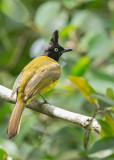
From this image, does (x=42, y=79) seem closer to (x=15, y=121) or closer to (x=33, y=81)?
(x=33, y=81)

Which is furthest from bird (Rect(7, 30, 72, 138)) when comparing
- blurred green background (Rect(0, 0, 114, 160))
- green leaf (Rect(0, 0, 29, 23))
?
green leaf (Rect(0, 0, 29, 23))

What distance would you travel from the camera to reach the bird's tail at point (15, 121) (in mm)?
2609

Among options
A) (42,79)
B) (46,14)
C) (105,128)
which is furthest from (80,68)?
(105,128)

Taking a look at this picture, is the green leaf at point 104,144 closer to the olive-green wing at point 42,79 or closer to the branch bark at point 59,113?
the branch bark at point 59,113

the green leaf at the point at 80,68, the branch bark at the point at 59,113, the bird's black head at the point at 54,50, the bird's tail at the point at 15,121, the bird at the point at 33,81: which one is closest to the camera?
the branch bark at the point at 59,113

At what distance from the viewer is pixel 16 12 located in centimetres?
437

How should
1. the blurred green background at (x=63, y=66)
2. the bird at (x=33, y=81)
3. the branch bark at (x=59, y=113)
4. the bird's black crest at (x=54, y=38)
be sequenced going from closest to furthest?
the branch bark at (x=59, y=113), the bird at (x=33, y=81), the blurred green background at (x=63, y=66), the bird's black crest at (x=54, y=38)

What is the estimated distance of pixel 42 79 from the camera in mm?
3354

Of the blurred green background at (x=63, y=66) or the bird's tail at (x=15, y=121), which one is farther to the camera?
the blurred green background at (x=63, y=66)

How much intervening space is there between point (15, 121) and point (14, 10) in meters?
1.98

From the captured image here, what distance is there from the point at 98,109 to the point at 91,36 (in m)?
1.91

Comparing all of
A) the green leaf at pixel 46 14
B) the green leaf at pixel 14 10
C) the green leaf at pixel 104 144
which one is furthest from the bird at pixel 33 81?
the green leaf at pixel 104 144

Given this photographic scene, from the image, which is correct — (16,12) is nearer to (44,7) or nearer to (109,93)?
(44,7)

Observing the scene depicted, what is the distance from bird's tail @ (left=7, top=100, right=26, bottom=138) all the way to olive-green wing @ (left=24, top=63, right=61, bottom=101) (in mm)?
72
